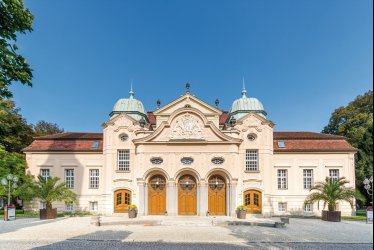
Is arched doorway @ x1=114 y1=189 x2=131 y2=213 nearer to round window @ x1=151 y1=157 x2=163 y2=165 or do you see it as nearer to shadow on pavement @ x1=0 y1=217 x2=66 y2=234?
round window @ x1=151 y1=157 x2=163 y2=165


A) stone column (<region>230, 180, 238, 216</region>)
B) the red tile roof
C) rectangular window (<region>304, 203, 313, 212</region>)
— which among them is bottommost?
rectangular window (<region>304, 203, 313, 212</region>)

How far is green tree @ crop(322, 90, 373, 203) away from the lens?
103ft

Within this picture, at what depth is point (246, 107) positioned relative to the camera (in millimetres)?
32469

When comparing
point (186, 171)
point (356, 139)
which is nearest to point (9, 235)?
point (186, 171)

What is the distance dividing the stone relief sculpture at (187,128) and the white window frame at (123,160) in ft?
14.8

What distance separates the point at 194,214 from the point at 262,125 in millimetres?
10002

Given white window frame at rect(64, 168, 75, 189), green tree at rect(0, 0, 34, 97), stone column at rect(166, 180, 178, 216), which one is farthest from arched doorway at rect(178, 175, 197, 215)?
green tree at rect(0, 0, 34, 97)

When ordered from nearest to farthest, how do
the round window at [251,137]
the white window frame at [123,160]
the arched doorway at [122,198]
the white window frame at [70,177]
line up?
the arched doorway at [122,198] < the white window frame at [123,160] < the round window at [251,137] < the white window frame at [70,177]

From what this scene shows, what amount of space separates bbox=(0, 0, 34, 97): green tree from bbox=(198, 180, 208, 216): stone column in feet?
57.5

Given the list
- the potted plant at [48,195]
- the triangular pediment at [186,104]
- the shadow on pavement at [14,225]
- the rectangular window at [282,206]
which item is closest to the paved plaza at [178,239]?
the shadow on pavement at [14,225]

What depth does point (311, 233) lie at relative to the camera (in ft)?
58.3

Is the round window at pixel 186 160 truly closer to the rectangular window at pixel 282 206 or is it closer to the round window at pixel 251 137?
the round window at pixel 251 137

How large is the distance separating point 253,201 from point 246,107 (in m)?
9.42

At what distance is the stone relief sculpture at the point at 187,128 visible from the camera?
28.3 metres
